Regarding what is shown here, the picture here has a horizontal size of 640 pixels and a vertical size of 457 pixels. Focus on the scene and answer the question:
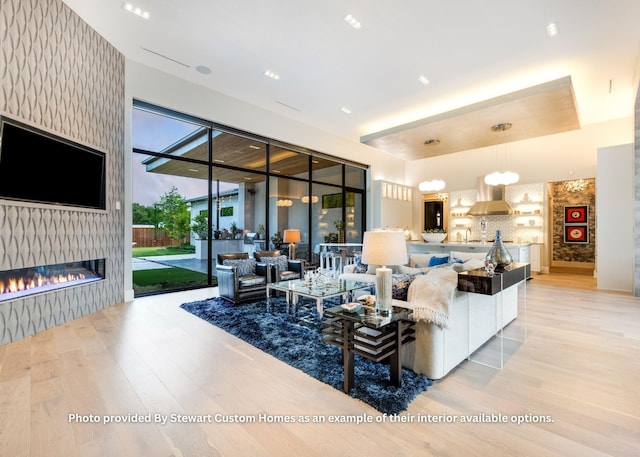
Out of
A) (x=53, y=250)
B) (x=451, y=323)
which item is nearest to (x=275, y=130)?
(x=53, y=250)

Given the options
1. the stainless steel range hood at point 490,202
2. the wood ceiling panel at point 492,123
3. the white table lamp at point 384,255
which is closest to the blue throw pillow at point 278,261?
the white table lamp at point 384,255

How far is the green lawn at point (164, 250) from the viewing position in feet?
17.3

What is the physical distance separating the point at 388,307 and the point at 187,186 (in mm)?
5101

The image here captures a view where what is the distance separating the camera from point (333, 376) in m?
2.38

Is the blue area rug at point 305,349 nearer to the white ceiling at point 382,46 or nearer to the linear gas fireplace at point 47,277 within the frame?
the linear gas fireplace at point 47,277

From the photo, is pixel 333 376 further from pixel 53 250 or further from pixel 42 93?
pixel 42 93

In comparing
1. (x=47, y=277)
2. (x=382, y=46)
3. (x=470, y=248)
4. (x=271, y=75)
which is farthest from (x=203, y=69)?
(x=470, y=248)

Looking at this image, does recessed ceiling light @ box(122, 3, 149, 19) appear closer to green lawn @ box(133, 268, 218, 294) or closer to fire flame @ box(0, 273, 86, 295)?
fire flame @ box(0, 273, 86, 295)

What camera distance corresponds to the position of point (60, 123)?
3.75 metres

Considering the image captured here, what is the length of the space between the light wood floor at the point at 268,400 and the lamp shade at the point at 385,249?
1.01m

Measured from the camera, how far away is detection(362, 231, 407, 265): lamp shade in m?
2.25

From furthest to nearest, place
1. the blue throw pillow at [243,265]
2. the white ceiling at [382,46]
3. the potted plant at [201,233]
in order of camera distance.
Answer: the potted plant at [201,233] → the blue throw pillow at [243,265] → the white ceiling at [382,46]

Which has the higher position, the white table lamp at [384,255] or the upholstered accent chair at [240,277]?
the white table lamp at [384,255]

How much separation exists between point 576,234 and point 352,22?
10.4 meters
